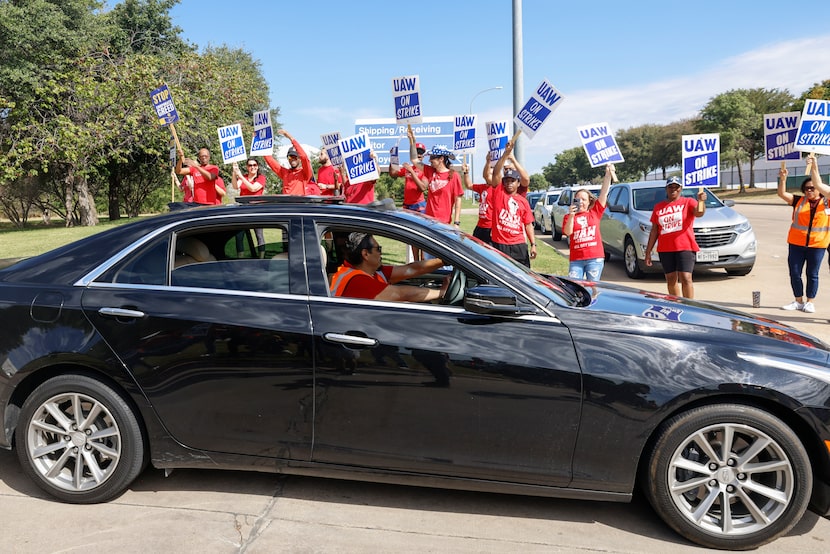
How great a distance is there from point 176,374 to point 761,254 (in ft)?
46.7

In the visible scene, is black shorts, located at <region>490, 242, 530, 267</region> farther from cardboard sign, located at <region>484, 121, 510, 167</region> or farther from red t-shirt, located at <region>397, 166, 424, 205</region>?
cardboard sign, located at <region>484, 121, 510, 167</region>

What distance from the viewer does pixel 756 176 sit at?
81.1 m

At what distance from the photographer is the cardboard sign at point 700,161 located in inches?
295

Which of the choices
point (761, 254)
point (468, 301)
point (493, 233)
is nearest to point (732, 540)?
point (468, 301)

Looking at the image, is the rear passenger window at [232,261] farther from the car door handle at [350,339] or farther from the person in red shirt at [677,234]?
the person in red shirt at [677,234]

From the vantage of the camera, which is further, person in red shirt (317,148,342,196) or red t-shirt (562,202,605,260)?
person in red shirt (317,148,342,196)

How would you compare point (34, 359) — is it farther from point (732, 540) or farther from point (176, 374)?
point (732, 540)

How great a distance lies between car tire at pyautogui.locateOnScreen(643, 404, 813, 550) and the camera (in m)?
2.97

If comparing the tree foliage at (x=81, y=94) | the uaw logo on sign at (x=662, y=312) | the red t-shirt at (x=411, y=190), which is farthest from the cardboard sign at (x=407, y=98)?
the tree foliage at (x=81, y=94)

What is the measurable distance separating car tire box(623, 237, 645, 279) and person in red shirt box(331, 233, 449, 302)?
8.49 metres

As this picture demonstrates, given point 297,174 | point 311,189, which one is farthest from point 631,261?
point 297,174

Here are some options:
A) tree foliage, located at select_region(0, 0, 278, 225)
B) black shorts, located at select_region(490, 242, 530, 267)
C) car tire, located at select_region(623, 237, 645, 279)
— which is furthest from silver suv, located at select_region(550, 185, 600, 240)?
tree foliage, located at select_region(0, 0, 278, 225)

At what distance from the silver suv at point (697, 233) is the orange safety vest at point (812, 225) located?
2770 millimetres

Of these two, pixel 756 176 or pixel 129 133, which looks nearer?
pixel 129 133
